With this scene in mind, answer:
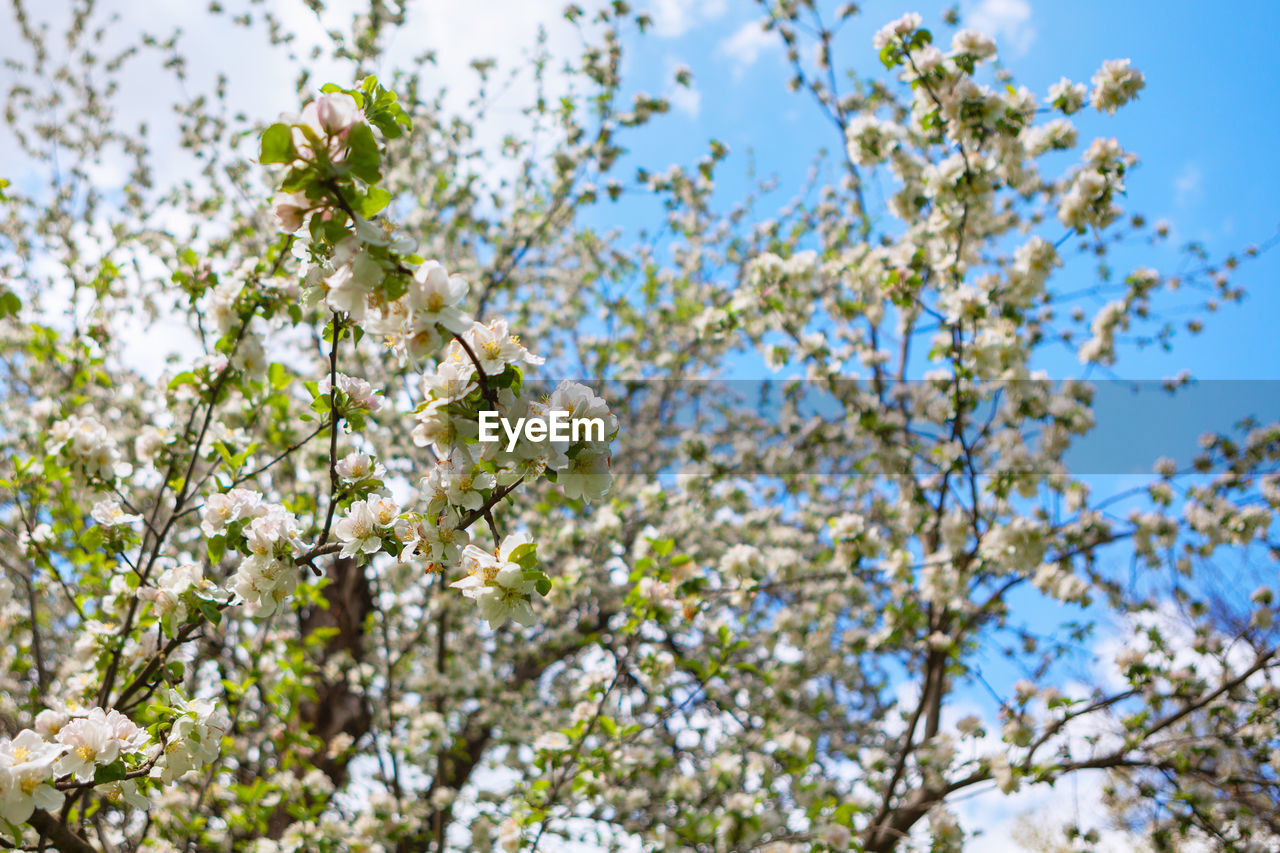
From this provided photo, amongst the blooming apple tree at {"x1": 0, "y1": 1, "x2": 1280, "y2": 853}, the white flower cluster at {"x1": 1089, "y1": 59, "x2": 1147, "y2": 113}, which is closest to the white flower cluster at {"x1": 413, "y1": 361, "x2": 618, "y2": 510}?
the blooming apple tree at {"x1": 0, "y1": 1, "x2": 1280, "y2": 853}

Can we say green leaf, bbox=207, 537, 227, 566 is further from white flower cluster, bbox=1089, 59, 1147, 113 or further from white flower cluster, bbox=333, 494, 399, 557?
white flower cluster, bbox=1089, 59, 1147, 113

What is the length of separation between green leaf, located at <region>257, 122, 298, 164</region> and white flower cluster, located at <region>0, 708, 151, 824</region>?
1079 millimetres

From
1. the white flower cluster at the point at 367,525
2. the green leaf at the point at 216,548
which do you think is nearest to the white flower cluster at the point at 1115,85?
the white flower cluster at the point at 367,525

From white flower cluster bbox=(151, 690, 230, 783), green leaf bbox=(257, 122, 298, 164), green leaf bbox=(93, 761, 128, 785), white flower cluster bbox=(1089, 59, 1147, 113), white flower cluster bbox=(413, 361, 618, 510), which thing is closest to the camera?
green leaf bbox=(257, 122, 298, 164)

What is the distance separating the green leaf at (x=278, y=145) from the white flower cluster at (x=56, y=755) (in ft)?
3.54

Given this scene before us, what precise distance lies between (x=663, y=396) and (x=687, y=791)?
3854mm

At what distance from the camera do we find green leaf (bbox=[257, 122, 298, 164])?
1043mm

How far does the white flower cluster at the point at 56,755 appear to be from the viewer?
1247 mm

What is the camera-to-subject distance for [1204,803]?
142 inches

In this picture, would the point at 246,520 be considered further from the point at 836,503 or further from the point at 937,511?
the point at 836,503

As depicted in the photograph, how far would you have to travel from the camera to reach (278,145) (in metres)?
1.06

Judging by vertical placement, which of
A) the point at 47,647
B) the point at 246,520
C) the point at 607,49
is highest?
the point at 607,49

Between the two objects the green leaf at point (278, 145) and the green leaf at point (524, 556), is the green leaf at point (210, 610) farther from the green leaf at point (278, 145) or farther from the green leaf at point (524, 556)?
the green leaf at point (278, 145)

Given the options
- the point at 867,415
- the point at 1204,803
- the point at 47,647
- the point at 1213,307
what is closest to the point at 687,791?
the point at 867,415
